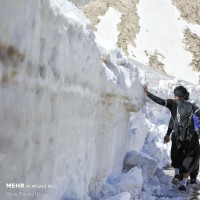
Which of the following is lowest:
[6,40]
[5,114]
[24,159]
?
[24,159]

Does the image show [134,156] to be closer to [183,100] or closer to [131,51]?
[183,100]

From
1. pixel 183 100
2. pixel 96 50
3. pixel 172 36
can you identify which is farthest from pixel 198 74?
pixel 96 50

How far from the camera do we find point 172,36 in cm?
3778

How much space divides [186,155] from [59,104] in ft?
13.3

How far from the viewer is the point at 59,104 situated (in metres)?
2.40

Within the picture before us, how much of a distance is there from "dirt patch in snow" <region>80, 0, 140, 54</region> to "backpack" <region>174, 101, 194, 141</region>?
3030 cm

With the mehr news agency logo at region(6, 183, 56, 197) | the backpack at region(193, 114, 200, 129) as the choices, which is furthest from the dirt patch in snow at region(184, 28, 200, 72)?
the mehr news agency logo at region(6, 183, 56, 197)

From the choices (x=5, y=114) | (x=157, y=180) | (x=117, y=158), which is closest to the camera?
(x=5, y=114)

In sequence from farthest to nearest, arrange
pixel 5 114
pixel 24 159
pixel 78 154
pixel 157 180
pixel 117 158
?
pixel 157 180 → pixel 117 158 → pixel 78 154 → pixel 24 159 → pixel 5 114

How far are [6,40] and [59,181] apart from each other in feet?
4.22

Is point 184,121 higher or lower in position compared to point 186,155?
higher

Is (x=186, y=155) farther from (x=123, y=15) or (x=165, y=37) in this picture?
(x=123, y=15)

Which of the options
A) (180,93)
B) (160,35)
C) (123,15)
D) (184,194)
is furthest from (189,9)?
(184,194)

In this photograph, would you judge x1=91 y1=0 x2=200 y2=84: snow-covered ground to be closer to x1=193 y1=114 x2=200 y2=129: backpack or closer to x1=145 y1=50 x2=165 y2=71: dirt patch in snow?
x1=145 y1=50 x2=165 y2=71: dirt patch in snow
